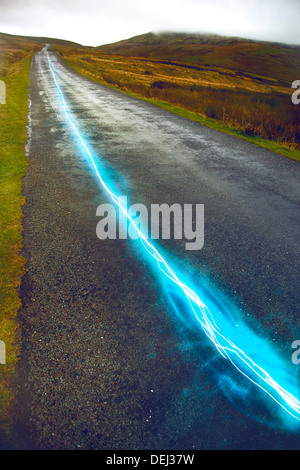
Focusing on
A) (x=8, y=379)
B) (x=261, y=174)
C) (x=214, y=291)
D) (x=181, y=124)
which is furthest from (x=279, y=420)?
(x=181, y=124)

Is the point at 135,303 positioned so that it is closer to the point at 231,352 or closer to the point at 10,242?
the point at 231,352

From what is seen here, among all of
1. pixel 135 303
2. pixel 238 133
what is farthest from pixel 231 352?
pixel 238 133

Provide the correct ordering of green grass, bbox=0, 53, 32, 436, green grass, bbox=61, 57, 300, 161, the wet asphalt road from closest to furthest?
the wet asphalt road → green grass, bbox=0, 53, 32, 436 → green grass, bbox=61, 57, 300, 161

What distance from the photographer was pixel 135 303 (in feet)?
11.6

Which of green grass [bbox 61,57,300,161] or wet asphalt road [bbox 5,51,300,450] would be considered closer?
wet asphalt road [bbox 5,51,300,450]

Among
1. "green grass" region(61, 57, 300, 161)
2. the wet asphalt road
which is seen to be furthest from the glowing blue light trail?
"green grass" region(61, 57, 300, 161)

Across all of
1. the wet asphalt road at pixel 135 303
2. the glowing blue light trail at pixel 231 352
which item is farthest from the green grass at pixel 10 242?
the glowing blue light trail at pixel 231 352

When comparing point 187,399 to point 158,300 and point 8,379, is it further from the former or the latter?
point 8,379

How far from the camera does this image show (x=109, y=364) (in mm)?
2805

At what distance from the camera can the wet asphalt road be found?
7.76 ft

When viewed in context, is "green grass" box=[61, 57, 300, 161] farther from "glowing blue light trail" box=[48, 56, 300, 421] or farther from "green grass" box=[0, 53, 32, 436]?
"green grass" box=[0, 53, 32, 436]

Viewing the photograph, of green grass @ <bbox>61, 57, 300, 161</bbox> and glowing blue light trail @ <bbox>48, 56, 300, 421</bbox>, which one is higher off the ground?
green grass @ <bbox>61, 57, 300, 161</bbox>

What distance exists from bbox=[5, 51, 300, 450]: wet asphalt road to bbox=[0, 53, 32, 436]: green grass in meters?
0.12
